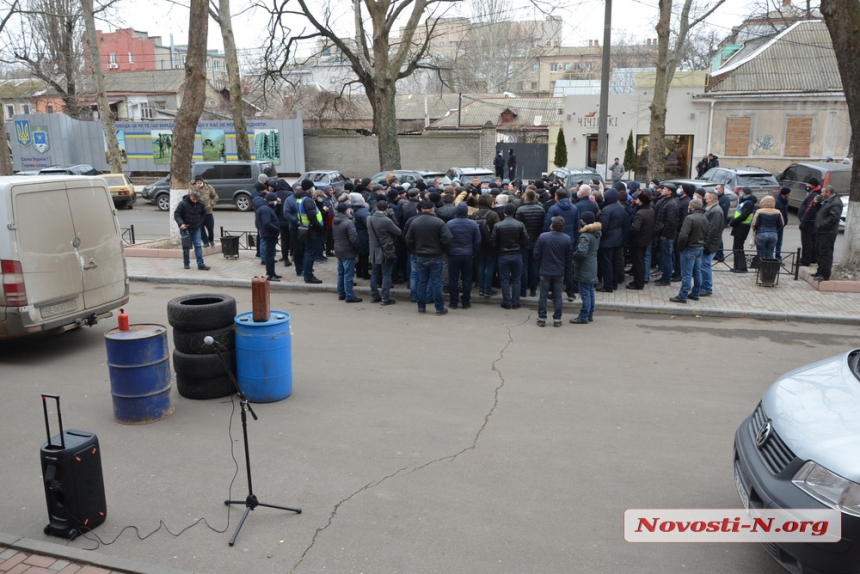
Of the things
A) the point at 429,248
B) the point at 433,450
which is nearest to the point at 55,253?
the point at 429,248

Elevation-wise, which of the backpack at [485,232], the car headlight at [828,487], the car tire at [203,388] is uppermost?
the backpack at [485,232]

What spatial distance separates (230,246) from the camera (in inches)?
619

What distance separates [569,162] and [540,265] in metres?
28.0

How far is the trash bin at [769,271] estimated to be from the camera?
42.7 ft

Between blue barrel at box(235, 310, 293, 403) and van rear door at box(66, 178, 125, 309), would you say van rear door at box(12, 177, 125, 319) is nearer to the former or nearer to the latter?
van rear door at box(66, 178, 125, 309)

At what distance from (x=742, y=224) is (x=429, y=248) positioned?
24.1ft

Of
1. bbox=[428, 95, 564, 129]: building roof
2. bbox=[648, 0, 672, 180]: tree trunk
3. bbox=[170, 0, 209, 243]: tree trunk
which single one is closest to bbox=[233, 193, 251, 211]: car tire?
bbox=[170, 0, 209, 243]: tree trunk

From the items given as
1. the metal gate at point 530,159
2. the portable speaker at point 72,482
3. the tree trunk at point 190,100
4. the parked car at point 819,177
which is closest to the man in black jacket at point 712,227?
the portable speaker at point 72,482

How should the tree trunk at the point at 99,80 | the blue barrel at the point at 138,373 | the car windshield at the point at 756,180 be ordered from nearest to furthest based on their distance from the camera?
the blue barrel at the point at 138,373 < the tree trunk at the point at 99,80 < the car windshield at the point at 756,180

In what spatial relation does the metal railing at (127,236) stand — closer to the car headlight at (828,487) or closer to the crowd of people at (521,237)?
the crowd of people at (521,237)

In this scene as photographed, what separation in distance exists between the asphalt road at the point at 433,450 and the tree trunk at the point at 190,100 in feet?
22.4

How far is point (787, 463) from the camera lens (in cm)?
397

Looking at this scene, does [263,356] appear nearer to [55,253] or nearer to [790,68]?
[55,253]

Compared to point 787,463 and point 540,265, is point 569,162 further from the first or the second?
point 787,463
